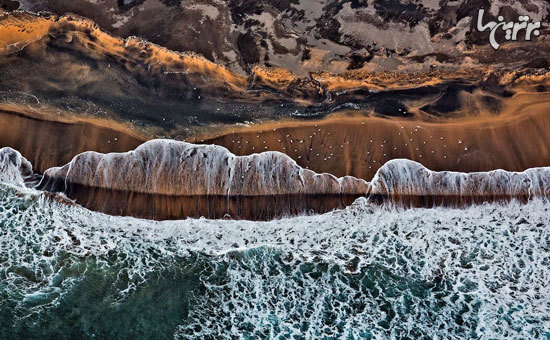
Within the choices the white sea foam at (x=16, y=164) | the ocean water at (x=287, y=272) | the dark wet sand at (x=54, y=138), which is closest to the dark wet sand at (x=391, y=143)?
the ocean water at (x=287, y=272)

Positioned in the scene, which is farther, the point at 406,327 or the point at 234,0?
the point at 234,0

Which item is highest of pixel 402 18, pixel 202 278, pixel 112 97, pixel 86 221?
pixel 402 18

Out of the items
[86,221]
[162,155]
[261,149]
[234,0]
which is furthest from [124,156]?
[234,0]

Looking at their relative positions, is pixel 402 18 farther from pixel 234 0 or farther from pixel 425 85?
pixel 234 0

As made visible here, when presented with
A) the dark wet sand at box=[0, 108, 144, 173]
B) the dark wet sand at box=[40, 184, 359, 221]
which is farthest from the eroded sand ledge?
the dark wet sand at box=[0, 108, 144, 173]

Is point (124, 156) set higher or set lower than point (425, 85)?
lower

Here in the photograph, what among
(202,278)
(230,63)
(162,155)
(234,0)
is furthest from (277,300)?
(234,0)

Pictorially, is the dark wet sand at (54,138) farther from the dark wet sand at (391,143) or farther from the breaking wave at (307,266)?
the dark wet sand at (391,143)

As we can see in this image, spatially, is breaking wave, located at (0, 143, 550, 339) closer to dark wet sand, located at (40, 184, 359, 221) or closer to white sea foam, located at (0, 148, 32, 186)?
white sea foam, located at (0, 148, 32, 186)
